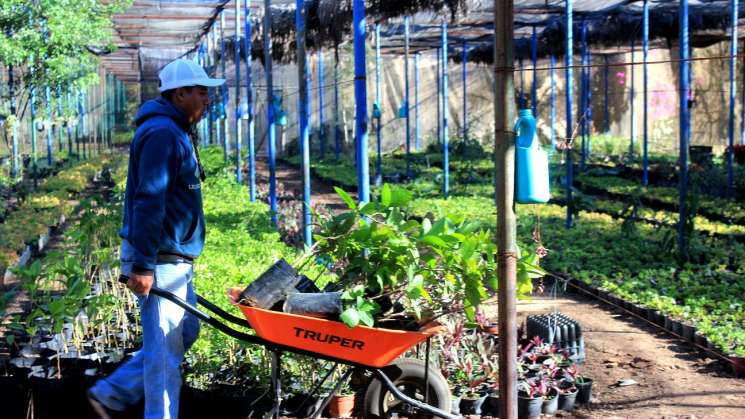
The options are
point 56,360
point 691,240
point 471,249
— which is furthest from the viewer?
point 691,240

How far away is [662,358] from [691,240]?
327 cm

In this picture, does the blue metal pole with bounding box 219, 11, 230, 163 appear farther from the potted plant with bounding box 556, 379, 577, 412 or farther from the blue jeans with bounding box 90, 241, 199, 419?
the blue jeans with bounding box 90, 241, 199, 419

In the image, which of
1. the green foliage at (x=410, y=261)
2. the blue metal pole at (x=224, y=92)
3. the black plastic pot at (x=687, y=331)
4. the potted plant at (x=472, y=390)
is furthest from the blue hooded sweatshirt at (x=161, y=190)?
the blue metal pole at (x=224, y=92)

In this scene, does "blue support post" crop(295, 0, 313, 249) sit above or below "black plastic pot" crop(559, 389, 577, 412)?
above

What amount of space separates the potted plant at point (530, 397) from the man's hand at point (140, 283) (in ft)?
7.31

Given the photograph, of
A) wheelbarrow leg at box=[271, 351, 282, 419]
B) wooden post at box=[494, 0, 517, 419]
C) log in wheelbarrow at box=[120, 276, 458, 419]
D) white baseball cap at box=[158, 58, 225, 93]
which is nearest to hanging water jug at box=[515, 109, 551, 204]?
wooden post at box=[494, 0, 517, 419]

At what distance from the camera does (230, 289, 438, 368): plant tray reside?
12.4ft

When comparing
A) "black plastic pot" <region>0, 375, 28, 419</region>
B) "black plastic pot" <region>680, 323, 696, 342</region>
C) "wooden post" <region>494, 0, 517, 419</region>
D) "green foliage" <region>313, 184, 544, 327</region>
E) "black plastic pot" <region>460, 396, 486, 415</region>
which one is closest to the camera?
"wooden post" <region>494, 0, 517, 419</region>

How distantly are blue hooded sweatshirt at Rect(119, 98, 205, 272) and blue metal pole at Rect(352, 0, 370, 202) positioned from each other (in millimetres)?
2238

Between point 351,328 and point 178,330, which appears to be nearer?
point 351,328

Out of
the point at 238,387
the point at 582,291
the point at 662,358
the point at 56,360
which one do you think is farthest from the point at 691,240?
the point at 56,360

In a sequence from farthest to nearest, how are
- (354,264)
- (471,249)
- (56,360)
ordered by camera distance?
(56,360)
(354,264)
(471,249)

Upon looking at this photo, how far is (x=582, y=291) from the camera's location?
27.0ft

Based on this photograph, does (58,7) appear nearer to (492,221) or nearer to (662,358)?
(492,221)
